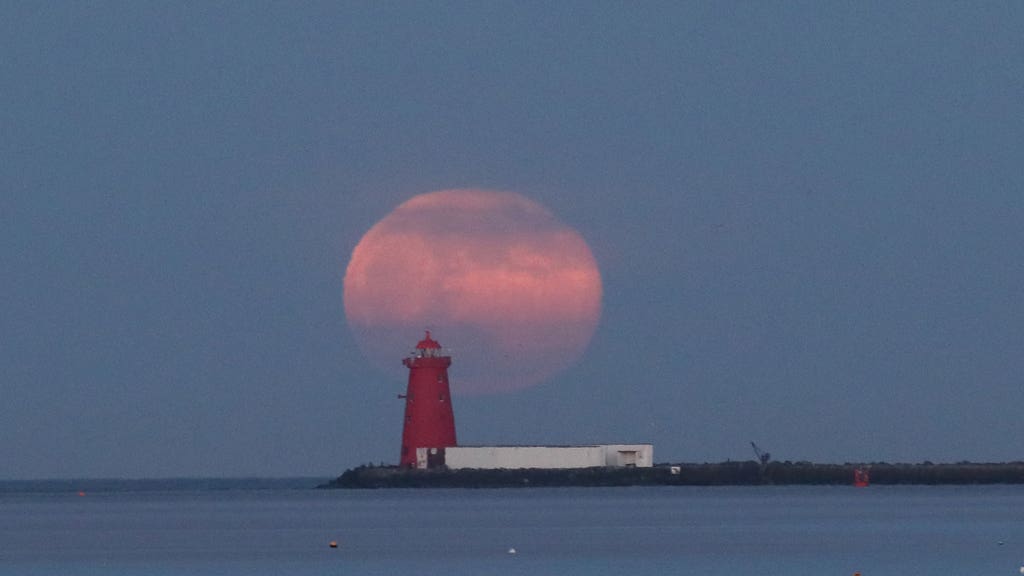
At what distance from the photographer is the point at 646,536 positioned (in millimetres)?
62406

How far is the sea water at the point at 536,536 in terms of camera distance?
5022 cm

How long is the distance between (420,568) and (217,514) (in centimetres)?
3938

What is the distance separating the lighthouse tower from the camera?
8738 centimetres

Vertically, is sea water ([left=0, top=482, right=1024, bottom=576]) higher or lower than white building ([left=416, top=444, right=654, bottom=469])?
lower

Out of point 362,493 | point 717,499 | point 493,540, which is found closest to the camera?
point 493,540

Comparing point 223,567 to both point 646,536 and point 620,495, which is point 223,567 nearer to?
point 646,536

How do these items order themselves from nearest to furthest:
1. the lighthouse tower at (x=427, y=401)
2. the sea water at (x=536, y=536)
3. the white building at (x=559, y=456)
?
the sea water at (x=536, y=536) → the lighthouse tower at (x=427, y=401) → the white building at (x=559, y=456)

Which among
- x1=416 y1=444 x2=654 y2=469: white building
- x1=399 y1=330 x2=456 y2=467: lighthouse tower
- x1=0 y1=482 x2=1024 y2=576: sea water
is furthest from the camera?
x1=416 y1=444 x2=654 y2=469: white building

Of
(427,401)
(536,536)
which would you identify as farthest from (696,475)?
(536,536)

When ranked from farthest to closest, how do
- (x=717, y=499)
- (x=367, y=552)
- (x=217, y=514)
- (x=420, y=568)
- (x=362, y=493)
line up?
(x=362, y=493) < (x=717, y=499) < (x=217, y=514) < (x=367, y=552) < (x=420, y=568)

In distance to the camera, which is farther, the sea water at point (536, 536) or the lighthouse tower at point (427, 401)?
the lighthouse tower at point (427, 401)

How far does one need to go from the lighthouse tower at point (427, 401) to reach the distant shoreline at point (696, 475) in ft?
9.40

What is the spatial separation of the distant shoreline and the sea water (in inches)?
41.6

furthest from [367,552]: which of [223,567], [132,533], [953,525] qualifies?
[953,525]
